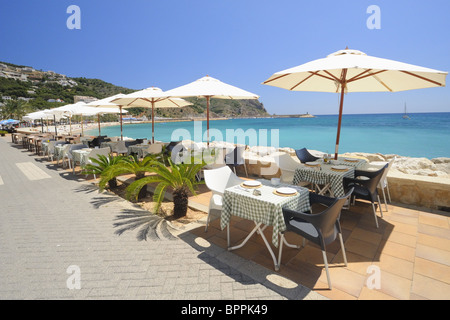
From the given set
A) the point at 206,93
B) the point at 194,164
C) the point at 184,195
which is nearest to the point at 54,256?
the point at 184,195

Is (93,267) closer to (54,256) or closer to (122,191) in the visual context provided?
(54,256)

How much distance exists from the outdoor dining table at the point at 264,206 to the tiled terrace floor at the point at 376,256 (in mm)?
313

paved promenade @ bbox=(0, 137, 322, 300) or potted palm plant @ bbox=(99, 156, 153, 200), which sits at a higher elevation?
potted palm plant @ bbox=(99, 156, 153, 200)

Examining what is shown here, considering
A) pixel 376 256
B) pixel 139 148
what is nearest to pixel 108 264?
pixel 376 256

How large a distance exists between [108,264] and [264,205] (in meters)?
1.92

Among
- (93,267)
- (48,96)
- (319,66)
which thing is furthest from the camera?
(48,96)

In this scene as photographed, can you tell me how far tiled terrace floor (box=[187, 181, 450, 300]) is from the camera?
7.32ft

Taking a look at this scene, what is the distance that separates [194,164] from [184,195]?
59 centimetres

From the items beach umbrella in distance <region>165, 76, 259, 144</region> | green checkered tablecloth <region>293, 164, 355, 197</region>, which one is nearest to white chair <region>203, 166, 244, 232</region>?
green checkered tablecloth <region>293, 164, 355, 197</region>

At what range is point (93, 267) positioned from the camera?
263cm

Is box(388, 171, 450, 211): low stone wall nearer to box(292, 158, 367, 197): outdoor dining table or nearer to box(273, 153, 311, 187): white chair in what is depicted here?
box(292, 158, 367, 197): outdoor dining table

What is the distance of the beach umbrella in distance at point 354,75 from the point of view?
9.87ft

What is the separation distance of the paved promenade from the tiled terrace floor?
26 cm
